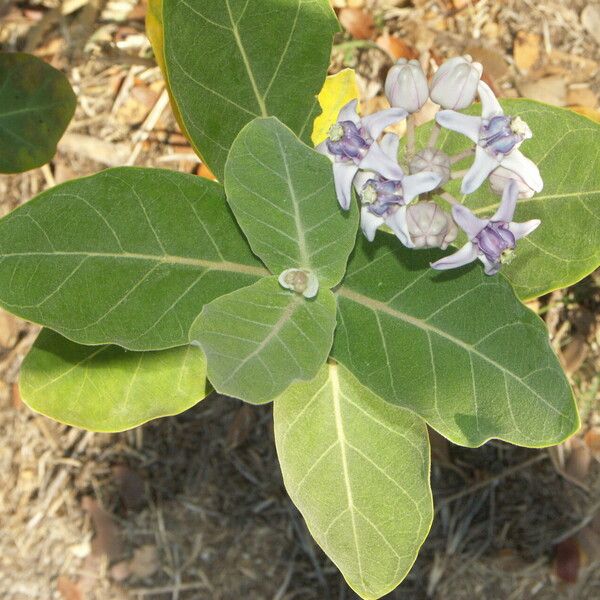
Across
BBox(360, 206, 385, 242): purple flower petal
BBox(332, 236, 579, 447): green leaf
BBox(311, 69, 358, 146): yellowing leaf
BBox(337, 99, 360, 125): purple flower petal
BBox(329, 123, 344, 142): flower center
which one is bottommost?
BBox(332, 236, 579, 447): green leaf

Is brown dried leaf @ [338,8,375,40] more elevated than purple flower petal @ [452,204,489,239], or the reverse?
purple flower petal @ [452,204,489,239]

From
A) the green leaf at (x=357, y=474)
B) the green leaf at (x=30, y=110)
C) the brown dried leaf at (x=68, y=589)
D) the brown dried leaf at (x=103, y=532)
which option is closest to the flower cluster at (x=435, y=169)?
the green leaf at (x=357, y=474)

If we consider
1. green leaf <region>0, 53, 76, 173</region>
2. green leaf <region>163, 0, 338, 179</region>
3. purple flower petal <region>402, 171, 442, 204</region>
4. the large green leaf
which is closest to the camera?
purple flower petal <region>402, 171, 442, 204</region>

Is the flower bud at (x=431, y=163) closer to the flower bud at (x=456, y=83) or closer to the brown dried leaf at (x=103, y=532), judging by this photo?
the flower bud at (x=456, y=83)

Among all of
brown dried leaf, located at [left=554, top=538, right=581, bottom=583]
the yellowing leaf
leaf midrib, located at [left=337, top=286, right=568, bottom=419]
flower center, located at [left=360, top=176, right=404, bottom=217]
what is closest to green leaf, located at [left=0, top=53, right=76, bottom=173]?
the yellowing leaf

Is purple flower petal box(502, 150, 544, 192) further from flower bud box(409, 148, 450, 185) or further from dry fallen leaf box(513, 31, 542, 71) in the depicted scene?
dry fallen leaf box(513, 31, 542, 71)

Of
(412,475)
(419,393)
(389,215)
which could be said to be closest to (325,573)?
(412,475)

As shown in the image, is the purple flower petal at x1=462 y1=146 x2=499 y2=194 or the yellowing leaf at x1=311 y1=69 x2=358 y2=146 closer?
the purple flower petal at x1=462 y1=146 x2=499 y2=194
